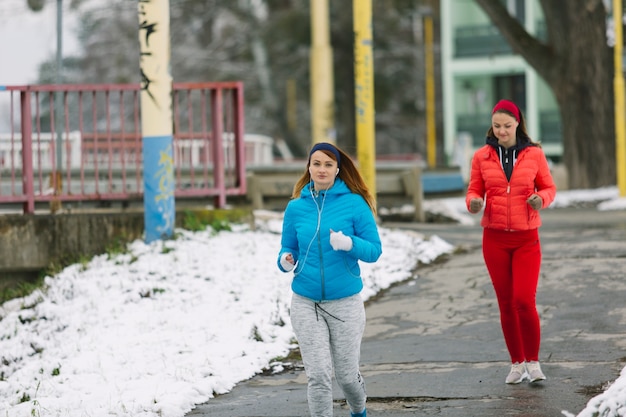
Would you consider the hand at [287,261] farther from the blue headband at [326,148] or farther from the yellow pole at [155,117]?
the yellow pole at [155,117]

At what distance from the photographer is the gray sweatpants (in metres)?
6.48

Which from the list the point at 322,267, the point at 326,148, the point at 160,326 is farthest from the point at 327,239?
the point at 160,326

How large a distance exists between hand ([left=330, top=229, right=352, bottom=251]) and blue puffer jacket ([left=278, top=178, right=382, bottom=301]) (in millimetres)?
92

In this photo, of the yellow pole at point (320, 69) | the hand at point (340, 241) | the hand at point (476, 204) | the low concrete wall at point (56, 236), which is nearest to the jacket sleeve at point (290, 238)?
the hand at point (340, 241)

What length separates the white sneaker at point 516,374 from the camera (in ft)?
25.5

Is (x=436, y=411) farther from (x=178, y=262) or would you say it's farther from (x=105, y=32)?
(x=105, y=32)

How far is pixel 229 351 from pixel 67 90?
212 inches

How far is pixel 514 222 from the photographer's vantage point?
25.5 feet

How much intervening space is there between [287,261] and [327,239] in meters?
0.23

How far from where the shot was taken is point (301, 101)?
56.1 metres

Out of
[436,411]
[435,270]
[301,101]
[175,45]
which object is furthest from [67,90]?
[301,101]

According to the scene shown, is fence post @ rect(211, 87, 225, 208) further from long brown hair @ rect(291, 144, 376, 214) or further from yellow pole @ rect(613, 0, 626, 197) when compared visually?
yellow pole @ rect(613, 0, 626, 197)

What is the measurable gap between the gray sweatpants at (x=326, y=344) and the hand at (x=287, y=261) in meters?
0.19

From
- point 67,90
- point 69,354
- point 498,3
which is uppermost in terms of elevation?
point 498,3
